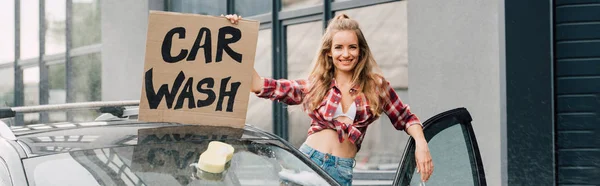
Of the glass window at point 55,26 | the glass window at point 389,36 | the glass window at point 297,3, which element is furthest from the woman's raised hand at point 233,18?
the glass window at point 55,26

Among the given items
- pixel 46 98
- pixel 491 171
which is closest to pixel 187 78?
pixel 491 171

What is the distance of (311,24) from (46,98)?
31.1 ft

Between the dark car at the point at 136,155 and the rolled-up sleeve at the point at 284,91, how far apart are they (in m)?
0.34

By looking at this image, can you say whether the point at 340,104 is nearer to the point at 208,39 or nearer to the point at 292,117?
the point at 208,39

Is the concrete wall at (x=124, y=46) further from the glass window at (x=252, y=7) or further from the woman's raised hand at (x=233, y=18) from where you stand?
the woman's raised hand at (x=233, y=18)

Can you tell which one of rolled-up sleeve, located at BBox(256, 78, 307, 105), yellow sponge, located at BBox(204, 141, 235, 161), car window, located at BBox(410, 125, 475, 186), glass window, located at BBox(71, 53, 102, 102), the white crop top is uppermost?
glass window, located at BBox(71, 53, 102, 102)

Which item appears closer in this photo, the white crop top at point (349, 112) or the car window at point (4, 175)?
the car window at point (4, 175)

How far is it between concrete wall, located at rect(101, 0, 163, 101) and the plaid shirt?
799 cm

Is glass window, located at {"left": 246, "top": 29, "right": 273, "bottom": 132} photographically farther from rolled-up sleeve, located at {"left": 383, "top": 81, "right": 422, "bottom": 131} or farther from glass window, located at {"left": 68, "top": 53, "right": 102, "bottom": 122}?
rolled-up sleeve, located at {"left": 383, "top": 81, "right": 422, "bottom": 131}

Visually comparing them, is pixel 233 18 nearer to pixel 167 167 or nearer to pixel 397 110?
pixel 167 167

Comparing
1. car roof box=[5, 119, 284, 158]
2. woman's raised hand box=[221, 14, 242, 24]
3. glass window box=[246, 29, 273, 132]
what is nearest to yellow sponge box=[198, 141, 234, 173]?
car roof box=[5, 119, 284, 158]

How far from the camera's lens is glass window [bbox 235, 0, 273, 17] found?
32.4ft

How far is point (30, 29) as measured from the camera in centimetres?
1820

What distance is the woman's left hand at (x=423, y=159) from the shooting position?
13.6 feet
